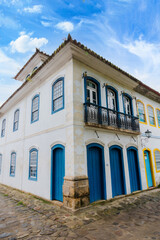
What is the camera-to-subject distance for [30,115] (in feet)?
30.8

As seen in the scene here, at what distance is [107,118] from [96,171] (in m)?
2.46

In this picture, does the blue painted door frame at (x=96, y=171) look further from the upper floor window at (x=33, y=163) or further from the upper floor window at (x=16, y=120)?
the upper floor window at (x=16, y=120)

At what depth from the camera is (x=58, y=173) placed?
643cm

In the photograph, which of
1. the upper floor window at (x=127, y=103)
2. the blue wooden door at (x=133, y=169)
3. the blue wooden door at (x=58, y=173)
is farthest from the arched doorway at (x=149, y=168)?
the blue wooden door at (x=58, y=173)

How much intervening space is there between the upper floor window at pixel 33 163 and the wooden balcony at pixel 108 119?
3.69 m

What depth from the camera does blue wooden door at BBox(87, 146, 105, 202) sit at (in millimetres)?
6162

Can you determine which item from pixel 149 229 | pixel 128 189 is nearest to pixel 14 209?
pixel 149 229

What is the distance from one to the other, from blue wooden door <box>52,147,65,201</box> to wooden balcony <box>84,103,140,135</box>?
6.06ft

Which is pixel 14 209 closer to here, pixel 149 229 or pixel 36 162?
pixel 36 162

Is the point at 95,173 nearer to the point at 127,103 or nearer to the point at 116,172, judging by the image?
the point at 116,172

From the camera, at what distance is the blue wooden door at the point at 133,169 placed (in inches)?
318

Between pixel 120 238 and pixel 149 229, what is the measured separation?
99 centimetres

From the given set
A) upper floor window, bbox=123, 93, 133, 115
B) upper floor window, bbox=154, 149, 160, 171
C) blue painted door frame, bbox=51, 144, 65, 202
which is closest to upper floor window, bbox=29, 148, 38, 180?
blue painted door frame, bbox=51, 144, 65, 202

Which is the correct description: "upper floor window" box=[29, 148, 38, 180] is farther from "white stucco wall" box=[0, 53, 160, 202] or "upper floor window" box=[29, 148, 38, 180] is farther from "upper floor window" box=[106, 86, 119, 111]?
"upper floor window" box=[106, 86, 119, 111]
